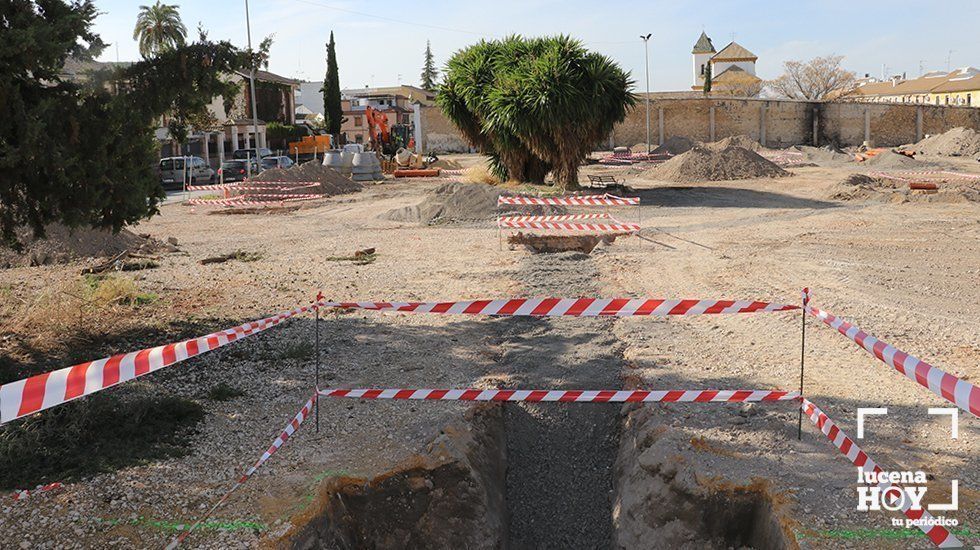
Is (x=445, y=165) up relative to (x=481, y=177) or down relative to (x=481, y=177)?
up

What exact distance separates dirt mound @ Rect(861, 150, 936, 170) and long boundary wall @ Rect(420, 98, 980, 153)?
1882 cm

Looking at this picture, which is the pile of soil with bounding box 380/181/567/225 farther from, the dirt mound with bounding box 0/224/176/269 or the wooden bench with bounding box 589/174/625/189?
the dirt mound with bounding box 0/224/176/269

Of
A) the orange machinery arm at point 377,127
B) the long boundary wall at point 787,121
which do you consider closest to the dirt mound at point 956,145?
the long boundary wall at point 787,121

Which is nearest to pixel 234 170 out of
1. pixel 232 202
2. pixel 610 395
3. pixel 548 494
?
pixel 232 202

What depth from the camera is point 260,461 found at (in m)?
5.99

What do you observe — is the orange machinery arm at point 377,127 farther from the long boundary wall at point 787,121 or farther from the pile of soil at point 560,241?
the pile of soil at point 560,241

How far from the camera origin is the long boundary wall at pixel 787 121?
62250 millimetres

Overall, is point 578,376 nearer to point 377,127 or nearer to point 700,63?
point 377,127

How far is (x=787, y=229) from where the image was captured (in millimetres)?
19609

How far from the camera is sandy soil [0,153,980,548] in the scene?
18.0 feet

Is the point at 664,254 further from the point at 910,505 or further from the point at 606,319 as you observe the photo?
the point at 910,505

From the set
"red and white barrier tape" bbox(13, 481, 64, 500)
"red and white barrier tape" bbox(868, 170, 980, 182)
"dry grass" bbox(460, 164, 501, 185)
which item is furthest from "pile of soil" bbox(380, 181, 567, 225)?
"red and white barrier tape" bbox(868, 170, 980, 182)

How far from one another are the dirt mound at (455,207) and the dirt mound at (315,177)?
29.6ft

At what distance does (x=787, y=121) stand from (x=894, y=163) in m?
22.1
